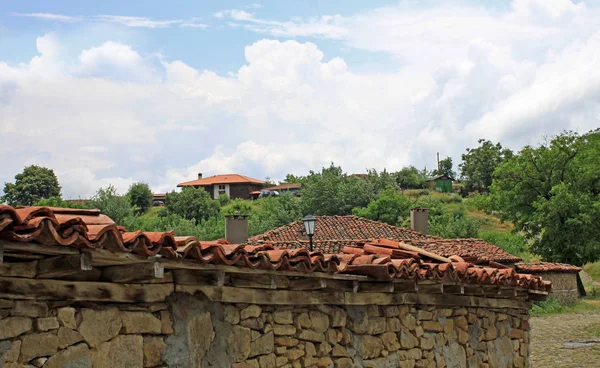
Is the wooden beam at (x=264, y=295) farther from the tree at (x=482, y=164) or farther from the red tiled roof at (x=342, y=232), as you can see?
the tree at (x=482, y=164)

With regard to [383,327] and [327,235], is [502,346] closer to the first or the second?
[383,327]

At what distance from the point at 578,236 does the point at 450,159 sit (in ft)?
161

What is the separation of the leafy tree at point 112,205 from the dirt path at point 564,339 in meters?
25.4

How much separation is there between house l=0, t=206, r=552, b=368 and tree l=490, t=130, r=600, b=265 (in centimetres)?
2683

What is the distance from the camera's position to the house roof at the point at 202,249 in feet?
10.6

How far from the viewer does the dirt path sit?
49.1 feet

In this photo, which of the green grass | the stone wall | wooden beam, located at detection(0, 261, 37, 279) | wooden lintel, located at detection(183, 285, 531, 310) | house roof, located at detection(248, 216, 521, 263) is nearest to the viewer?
wooden beam, located at detection(0, 261, 37, 279)

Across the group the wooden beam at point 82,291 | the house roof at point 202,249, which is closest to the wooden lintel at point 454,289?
the house roof at point 202,249

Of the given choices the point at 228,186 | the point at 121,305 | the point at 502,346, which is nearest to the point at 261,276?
the point at 121,305

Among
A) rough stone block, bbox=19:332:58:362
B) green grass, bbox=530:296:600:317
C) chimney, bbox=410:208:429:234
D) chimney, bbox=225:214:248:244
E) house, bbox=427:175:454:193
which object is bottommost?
green grass, bbox=530:296:600:317

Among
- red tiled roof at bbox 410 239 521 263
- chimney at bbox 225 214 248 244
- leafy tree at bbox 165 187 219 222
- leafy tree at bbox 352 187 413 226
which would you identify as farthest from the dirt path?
leafy tree at bbox 165 187 219 222

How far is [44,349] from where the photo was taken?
12.5 ft

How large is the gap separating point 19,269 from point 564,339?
17578 millimetres

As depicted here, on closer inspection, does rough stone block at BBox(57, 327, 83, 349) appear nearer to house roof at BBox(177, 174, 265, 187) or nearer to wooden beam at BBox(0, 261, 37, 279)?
wooden beam at BBox(0, 261, 37, 279)
